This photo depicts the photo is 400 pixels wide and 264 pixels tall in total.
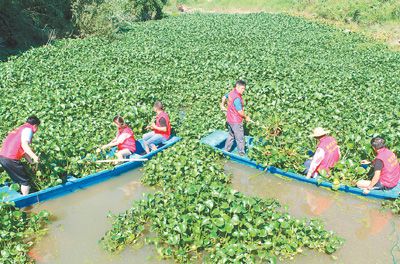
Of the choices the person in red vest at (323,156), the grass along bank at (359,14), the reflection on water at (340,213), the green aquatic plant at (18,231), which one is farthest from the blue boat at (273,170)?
the grass along bank at (359,14)

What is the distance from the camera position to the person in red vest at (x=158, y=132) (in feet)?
31.6

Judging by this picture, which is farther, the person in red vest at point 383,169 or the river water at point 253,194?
the person in red vest at point 383,169

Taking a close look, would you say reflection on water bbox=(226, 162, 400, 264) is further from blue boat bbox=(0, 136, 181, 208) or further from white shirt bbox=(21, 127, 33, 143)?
white shirt bbox=(21, 127, 33, 143)

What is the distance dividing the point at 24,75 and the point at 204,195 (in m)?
10.7

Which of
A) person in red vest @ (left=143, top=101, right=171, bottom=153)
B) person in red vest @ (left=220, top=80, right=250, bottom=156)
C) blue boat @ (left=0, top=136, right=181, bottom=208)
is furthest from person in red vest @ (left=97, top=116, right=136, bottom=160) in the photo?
person in red vest @ (left=220, top=80, right=250, bottom=156)

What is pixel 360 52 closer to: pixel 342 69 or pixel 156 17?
pixel 342 69

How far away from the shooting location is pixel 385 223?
284 inches

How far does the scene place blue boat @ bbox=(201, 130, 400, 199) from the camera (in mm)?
7714

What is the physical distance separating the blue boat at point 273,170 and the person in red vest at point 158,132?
97 centimetres

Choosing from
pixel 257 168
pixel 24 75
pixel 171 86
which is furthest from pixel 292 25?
pixel 257 168

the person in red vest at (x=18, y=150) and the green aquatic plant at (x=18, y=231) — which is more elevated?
the person in red vest at (x=18, y=150)

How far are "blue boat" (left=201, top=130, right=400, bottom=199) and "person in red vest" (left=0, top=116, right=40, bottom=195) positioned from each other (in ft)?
13.1

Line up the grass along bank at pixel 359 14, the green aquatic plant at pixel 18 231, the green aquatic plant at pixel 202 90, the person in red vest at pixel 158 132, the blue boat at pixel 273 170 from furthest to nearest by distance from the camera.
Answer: the grass along bank at pixel 359 14
the person in red vest at pixel 158 132
the green aquatic plant at pixel 202 90
the blue boat at pixel 273 170
the green aquatic plant at pixel 18 231

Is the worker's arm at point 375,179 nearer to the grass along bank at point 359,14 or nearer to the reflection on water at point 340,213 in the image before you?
the reflection on water at point 340,213
